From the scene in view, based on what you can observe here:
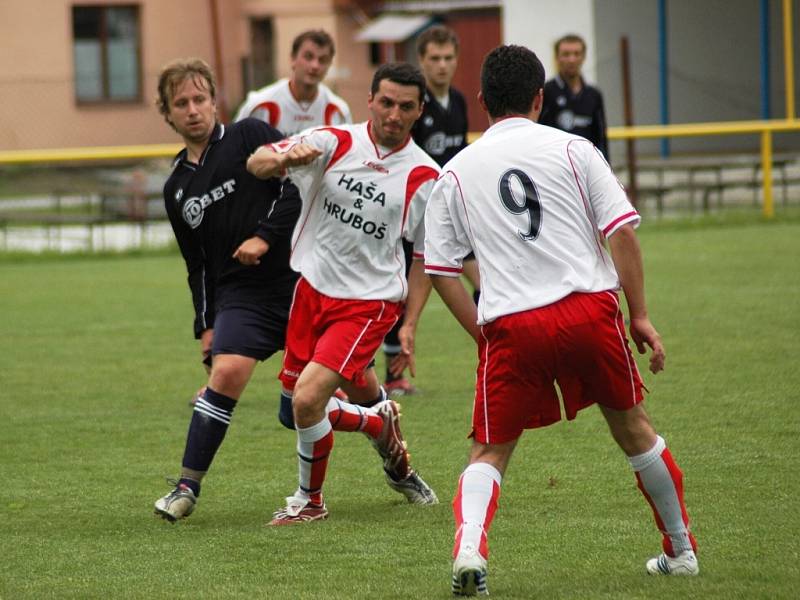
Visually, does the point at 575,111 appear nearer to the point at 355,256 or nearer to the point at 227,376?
the point at 355,256

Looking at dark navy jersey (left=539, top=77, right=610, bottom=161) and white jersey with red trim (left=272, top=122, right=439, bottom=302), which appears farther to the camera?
dark navy jersey (left=539, top=77, right=610, bottom=161)

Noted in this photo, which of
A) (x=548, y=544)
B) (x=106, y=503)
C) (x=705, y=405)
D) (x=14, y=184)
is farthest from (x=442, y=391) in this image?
(x=14, y=184)

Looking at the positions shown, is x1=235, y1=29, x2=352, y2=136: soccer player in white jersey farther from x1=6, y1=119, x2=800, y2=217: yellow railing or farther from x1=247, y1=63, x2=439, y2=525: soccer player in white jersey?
x1=6, y1=119, x2=800, y2=217: yellow railing

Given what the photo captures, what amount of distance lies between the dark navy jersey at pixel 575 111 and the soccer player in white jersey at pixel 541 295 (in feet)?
22.8

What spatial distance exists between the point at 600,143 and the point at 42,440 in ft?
18.4

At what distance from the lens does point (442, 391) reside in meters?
8.85

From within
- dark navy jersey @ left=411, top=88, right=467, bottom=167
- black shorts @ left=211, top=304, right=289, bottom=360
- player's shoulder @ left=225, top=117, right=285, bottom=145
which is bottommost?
black shorts @ left=211, top=304, right=289, bottom=360

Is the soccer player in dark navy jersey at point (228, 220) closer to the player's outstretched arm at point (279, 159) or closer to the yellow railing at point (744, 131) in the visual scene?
the player's outstretched arm at point (279, 159)

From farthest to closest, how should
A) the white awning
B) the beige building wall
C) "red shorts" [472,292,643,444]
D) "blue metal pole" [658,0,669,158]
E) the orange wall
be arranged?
1. the white awning
2. the orange wall
3. the beige building wall
4. "blue metal pole" [658,0,669,158]
5. "red shorts" [472,292,643,444]

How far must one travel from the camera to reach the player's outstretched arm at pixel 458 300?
15.7 ft

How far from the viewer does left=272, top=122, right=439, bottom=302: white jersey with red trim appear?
5.93m

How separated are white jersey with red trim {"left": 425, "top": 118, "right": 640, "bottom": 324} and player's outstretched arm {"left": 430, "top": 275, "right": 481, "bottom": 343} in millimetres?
215

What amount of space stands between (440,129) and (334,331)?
13.5 ft

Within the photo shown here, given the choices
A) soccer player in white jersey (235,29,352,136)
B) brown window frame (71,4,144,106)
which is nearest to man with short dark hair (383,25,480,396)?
soccer player in white jersey (235,29,352,136)
